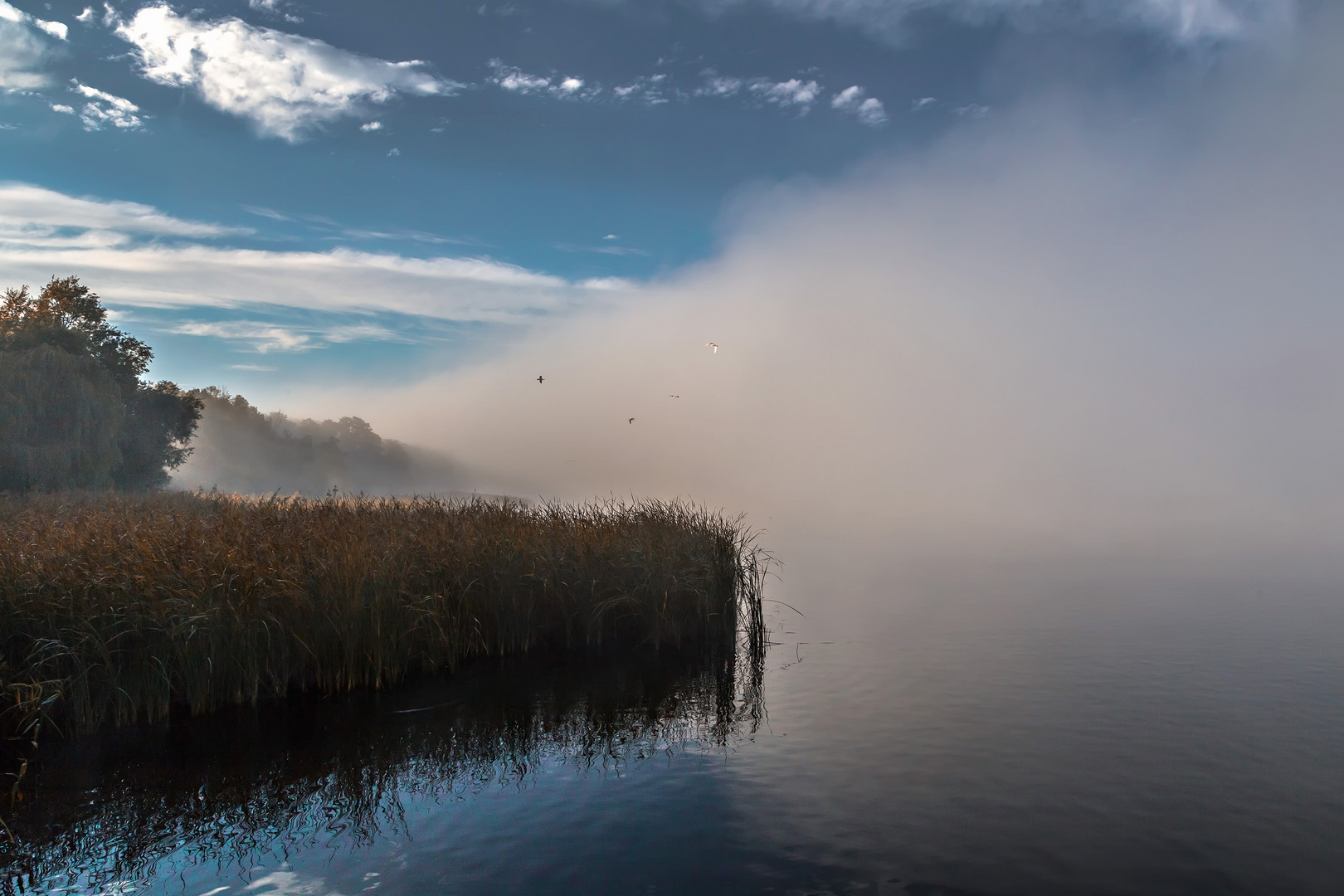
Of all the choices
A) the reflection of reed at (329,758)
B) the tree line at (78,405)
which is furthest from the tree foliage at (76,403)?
the reflection of reed at (329,758)

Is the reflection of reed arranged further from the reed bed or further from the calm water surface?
the reed bed

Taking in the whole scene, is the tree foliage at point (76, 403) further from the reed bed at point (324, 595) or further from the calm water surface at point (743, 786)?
the calm water surface at point (743, 786)

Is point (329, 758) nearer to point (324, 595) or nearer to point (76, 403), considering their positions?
point (324, 595)

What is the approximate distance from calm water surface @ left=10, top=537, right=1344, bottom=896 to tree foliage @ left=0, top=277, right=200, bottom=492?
99.6ft

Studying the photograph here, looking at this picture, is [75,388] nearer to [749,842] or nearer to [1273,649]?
[749,842]

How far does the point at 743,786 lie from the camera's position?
27.1ft

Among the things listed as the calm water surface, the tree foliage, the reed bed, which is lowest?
the calm water surface

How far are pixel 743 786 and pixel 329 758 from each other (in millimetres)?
4347

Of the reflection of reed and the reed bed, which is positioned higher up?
the reed bed

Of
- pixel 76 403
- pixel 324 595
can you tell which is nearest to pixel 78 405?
pixel 76 403

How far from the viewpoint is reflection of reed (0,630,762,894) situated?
6.72 metres

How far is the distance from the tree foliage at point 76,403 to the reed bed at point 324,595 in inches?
720

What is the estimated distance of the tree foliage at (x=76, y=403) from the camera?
32344 mm

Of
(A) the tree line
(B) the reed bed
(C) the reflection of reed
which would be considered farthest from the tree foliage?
(C) the reflection of reed
